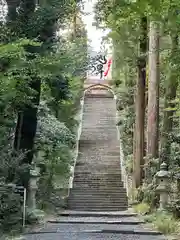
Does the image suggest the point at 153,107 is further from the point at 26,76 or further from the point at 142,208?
the point at 26,76

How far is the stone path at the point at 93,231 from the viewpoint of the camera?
9648 mm

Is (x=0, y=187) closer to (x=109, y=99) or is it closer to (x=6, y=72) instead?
(x=6, y=72)

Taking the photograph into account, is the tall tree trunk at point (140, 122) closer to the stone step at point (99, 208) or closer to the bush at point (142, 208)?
the stone step at point (99, 208)

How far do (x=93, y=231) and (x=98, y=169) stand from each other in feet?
32.9

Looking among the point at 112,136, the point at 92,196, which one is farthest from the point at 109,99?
the point at 92,196

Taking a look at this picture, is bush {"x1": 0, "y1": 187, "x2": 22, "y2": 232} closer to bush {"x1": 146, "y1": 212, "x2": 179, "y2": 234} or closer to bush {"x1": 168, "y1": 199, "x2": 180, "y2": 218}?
bush {"x1": 146, "y1": 212, "x2": 179, "y2": 234}

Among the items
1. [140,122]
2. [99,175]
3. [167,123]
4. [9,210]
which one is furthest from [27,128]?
[99,175]

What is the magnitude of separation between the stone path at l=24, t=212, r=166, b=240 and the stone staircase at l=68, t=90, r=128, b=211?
4.52 meters

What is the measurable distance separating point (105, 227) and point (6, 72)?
473cm

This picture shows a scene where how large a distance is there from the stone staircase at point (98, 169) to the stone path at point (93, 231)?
4523 mm

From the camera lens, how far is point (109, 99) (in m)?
32.8

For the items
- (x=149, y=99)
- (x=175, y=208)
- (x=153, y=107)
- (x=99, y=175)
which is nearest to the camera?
(x=175, y=208)

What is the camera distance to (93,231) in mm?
10539

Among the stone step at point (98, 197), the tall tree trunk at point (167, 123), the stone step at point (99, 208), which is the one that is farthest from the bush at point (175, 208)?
the stone step at point (98, 197)
